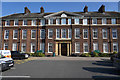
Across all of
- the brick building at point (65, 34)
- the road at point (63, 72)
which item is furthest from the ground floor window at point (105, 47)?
the road at point (63, 72)

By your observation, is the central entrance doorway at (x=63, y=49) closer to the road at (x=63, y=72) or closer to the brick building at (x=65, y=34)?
the brick building at (x=65, y=34)

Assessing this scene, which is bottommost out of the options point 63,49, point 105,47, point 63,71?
point 63,71

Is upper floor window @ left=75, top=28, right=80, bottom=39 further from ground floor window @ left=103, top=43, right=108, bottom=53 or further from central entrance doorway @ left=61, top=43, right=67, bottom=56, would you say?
ground floor window @ left=103, top=43, right=108, bottom=53

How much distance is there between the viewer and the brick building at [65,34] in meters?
23.0

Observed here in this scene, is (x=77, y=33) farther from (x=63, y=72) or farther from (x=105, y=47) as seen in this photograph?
(x=63, y=72)

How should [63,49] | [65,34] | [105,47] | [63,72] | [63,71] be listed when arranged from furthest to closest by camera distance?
1. [63,49]
2. [65,34]
3. [105,47]
4. [63,71]
5. [63,72]

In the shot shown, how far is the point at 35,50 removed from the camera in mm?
23984

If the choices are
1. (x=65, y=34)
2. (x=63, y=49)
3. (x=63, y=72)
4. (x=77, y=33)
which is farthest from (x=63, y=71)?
(x=63, y=49)

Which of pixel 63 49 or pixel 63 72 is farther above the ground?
pixel 63 49

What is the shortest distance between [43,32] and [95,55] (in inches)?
541

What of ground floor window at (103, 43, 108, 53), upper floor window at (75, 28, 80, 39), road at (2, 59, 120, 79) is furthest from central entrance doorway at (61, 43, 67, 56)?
road at (2, 59, 120, 79)

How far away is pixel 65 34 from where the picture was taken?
23297 millimetres

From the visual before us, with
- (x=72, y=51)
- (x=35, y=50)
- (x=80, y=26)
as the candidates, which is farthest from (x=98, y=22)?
(x=35, y=50)

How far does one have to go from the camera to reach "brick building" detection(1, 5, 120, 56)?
2303 cm
